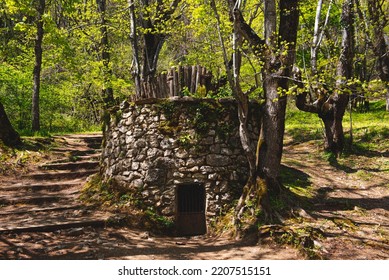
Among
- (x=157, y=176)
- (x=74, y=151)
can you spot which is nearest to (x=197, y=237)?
(x=157, y=176)

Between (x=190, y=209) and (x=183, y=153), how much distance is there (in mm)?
1475

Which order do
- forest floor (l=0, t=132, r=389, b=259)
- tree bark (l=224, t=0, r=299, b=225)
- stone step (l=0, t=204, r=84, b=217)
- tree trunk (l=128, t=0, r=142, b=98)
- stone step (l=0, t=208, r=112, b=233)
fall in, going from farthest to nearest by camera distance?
tree trunk (l=128, t=0, r=142, b=98), stone step (l=0, t=204, r=84, b=217), tree bark (l=224, t=0, r=299, b=225), stone step (l=0, t=208, r=112, b=233), forest floor (l=0, t=132, r=389, b=259)

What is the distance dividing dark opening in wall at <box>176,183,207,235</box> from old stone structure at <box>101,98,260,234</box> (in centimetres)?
→ 5

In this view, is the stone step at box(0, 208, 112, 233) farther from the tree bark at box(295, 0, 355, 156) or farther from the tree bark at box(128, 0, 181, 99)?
the tree bark at box(295, 0, 355, 156)

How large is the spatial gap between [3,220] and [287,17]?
705 cm

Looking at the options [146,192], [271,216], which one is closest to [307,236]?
[271,216]

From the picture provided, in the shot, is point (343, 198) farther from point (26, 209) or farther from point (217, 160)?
point (26, 209)

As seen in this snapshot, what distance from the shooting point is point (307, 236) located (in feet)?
16.6

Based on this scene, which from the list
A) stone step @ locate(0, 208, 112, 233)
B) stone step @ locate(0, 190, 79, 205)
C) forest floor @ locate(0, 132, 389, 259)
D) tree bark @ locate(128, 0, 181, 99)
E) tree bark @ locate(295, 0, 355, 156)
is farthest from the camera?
tree bark @ locate(128, 0, 181, 99)

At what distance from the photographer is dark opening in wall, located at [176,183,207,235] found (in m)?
7.02

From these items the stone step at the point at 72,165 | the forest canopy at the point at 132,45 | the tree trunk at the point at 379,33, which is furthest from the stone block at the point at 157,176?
the tree trunk at the point at 379,33

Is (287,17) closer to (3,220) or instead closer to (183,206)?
(183,206)

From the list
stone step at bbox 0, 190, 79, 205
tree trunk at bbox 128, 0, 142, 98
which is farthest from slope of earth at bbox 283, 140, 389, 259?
tree trunk at bbox 128, 0, 142, 98

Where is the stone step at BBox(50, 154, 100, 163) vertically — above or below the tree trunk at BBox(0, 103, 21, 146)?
below
